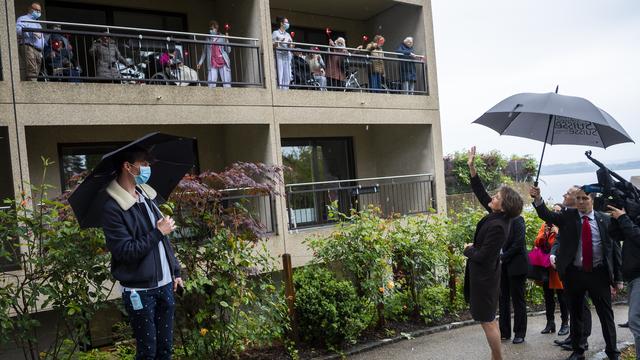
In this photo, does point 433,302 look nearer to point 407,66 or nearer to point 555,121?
point 555,121

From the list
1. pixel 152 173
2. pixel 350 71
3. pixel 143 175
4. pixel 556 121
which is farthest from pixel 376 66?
pixel 143 175

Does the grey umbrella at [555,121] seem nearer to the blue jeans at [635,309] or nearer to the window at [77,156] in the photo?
the blue jeans at [635,309]

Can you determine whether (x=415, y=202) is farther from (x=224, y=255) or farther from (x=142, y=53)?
(x=224, y=255)

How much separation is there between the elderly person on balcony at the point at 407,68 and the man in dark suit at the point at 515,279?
680 centimetres

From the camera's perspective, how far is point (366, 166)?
1385 cm

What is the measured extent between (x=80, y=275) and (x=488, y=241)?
389 cm

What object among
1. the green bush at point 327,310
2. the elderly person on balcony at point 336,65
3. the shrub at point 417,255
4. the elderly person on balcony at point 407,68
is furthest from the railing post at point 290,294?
the elderly person on balcony at point 407,68

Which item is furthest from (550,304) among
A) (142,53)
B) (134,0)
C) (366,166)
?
(134,0)

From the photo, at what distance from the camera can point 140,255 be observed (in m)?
3.44

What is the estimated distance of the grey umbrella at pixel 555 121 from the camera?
4871 millimetres

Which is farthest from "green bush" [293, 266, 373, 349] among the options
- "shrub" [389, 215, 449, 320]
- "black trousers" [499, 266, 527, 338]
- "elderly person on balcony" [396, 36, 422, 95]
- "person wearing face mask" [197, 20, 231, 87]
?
"elderly person on balcony" [396, 36, 422, 95]

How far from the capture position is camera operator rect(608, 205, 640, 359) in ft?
14.9

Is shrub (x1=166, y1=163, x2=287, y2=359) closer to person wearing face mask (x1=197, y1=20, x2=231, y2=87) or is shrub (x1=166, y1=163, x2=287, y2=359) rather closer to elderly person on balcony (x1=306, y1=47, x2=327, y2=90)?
person wearing face mask (x1=197, y1=20, x2=231, y2=87)

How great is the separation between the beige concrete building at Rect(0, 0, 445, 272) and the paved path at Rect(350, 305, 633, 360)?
372 centimetres
